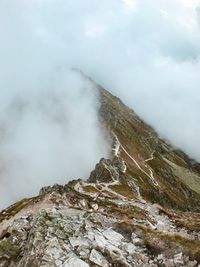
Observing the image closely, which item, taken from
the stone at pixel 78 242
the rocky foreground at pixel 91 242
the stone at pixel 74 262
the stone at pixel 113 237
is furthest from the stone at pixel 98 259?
the stone at pixel 113 237

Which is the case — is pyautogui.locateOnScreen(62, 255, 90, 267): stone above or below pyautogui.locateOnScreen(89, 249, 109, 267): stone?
below

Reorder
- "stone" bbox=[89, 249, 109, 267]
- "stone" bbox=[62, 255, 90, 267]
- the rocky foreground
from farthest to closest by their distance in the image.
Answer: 1. the rocky foreground
2. "stone" bbox=[89, 249, 109, 267]
3. "stone" bbox=[62, 255, 90, 267]

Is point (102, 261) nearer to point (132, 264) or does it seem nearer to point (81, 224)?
point (132, 264)

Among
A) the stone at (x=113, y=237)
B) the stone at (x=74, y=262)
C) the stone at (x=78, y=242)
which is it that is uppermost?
the stone at (x=113, y=237)

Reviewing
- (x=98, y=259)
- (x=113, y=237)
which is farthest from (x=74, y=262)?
(x=113, y=237)

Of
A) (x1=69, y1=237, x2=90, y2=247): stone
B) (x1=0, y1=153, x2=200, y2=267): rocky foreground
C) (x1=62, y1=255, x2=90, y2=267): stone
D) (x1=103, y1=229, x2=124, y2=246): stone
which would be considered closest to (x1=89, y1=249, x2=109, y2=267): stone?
(x1=0, y1=153, x2=200, y2=267): rocky foreground

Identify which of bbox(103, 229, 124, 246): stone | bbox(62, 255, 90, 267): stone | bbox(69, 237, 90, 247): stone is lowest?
bbox(62, 255, 90, 267): stone

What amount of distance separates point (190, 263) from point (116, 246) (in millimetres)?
7539

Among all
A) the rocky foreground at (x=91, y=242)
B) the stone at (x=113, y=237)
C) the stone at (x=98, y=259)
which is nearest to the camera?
the stone at (x=98, y=259)

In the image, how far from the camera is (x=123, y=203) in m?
96.2

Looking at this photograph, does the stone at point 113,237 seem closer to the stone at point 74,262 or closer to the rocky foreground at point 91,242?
the rocky foreground at point 91,242

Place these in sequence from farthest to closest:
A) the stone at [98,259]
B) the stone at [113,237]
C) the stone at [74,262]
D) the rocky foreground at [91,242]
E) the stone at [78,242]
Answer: the stone at [113,237]
the stone at [78,242]
the rocky foreground at [91,242]
the stone at [98,259]
the stone at [74,262]

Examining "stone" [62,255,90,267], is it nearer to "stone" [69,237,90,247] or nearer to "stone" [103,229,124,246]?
"stone" [69,237,90,247]

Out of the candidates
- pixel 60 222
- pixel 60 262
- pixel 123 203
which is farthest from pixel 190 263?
pixel 123 203
